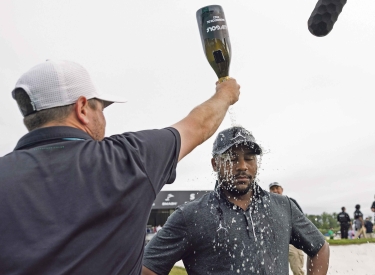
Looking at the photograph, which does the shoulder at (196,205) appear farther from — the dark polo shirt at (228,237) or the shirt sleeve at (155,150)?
the shirt sleeve at (155,150)

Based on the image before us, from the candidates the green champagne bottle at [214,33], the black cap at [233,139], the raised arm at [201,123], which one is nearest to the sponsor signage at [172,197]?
the black cap at [233,139]

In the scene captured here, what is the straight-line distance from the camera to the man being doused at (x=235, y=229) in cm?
294

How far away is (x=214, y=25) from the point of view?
277cm

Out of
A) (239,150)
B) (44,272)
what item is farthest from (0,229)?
(239,150)

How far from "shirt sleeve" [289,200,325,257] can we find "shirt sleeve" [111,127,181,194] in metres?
1.74

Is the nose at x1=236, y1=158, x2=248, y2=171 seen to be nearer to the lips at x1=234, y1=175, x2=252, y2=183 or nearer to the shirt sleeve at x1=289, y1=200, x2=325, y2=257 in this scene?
the lips at x1=234, y1=175, x2=252, y2=183

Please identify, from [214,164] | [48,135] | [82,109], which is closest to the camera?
[48,135]

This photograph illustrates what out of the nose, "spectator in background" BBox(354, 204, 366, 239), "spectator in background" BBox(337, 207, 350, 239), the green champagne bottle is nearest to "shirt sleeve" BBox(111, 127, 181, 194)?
the green champagne bottle

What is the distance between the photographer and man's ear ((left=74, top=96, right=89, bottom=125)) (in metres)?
1.78

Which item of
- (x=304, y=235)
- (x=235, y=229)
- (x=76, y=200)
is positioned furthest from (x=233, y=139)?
(x=76, y=200)

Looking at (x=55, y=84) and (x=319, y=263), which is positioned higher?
(x=55, y=84)

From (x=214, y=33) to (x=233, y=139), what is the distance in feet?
2.96

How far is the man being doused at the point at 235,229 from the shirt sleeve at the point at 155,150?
1.29 meters

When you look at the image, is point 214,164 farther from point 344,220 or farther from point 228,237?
point 344,220
